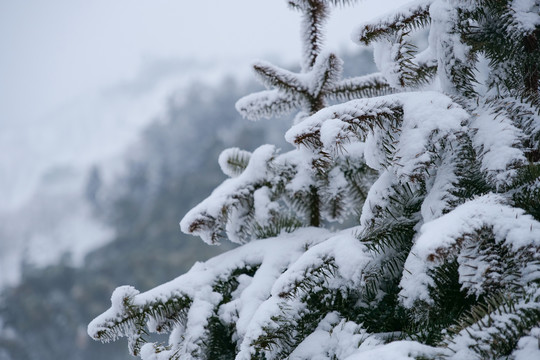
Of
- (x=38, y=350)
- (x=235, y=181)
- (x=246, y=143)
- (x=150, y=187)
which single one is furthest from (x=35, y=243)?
(x=235, y=181)

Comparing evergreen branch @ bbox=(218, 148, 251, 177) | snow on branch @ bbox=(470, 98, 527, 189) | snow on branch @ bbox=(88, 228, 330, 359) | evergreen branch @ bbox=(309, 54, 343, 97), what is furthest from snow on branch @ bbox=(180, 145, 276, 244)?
snow on branch @ bbox=(470, 98, 527, 189)

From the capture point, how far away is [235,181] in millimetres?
1672

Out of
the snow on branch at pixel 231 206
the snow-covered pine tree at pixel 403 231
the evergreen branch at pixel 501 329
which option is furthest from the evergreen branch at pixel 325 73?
the evergreen branch at pixel 501 329

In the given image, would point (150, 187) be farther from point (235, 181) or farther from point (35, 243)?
point (235, 181)

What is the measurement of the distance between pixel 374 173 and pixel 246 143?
153 feet

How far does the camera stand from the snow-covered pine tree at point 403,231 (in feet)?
2.66

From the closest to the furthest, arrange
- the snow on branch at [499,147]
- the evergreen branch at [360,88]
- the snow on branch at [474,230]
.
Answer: the snow on branch at [474,230] < the snow on branch at [499,147] < the evergreen branch at [360,88]

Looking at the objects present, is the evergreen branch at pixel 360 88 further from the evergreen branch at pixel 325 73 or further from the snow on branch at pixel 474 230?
the snow on branch at pixel 474 230

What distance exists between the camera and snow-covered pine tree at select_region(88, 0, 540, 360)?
0.81m

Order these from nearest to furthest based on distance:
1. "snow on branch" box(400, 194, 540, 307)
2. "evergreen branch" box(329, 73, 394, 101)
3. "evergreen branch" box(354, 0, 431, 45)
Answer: "snow on branch" box(400, 194, 540, 307) → "evergreen branch" box(354, 0, 431, 45) → "evergreen branch" box(329, 73, 394, 101)

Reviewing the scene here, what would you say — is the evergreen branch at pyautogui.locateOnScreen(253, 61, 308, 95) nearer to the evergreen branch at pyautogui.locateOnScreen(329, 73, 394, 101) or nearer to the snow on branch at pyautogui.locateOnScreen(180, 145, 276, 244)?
the evergreen branch at pyautogui.locateOnScreen(329, 73, 394, 101)

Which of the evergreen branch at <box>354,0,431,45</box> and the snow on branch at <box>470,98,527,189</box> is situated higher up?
the evergreen branch at <box>354,0,431,45</box>

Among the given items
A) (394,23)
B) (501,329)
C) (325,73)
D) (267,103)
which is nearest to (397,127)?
(394,23)

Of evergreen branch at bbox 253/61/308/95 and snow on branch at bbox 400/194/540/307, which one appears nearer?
snow on branch at bbox 400/194/540/307
